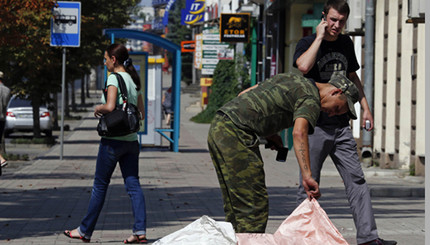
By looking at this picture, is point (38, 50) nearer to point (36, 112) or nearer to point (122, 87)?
point (36, 112)

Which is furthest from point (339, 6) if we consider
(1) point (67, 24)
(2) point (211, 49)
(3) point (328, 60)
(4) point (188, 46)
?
(4) point (188, 46)

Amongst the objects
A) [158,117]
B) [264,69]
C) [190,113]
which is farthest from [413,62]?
[190,113]

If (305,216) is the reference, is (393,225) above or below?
below

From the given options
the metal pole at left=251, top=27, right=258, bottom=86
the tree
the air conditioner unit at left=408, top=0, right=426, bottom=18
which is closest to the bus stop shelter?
the tree

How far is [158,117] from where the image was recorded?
86.1ft

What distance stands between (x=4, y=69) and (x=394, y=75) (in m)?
11.8

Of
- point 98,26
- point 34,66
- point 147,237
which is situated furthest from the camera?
point 98,26

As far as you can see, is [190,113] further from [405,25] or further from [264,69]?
[405,25]

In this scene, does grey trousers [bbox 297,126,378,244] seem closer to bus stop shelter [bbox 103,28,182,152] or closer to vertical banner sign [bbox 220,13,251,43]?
bus stop shelter [bbox 103,28,182,152]

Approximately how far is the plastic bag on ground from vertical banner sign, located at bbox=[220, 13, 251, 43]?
1290 inches

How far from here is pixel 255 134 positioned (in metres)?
5.77

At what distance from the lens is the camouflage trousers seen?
5.75 meters

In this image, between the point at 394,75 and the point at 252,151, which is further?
the point at 394,75

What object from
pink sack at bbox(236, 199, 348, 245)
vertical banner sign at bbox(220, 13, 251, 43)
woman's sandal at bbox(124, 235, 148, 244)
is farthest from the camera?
vertical banner sign at bbox(220, 13, 251, 43)
